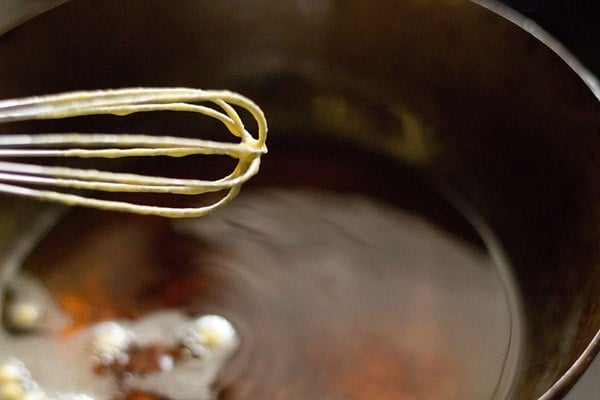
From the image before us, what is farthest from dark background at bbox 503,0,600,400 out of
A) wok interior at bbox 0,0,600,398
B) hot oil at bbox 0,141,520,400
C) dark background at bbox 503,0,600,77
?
hot oil at bbox 0,141,520,400

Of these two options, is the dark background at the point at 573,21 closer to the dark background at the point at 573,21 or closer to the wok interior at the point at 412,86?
the dark background at the point at 573,21

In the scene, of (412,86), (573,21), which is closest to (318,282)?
(412,86)

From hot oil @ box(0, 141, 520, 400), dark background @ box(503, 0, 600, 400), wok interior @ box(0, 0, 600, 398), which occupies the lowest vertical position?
hot oil @ box(0, 141, 520, 400)

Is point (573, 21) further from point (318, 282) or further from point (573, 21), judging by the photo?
point (318, 282)

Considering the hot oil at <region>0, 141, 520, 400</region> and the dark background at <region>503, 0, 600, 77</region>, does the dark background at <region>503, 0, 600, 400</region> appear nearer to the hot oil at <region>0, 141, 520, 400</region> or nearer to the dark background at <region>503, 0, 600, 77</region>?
the dark background at <region>503, 0, 600, 77</region>

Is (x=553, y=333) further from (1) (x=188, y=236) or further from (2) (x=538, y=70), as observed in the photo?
(1) (x=188, y=236)

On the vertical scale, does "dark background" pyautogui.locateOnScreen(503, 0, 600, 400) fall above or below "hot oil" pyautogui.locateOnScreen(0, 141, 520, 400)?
above

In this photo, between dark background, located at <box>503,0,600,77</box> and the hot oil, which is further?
dark background, located at <box>503,0,600,77</box>
